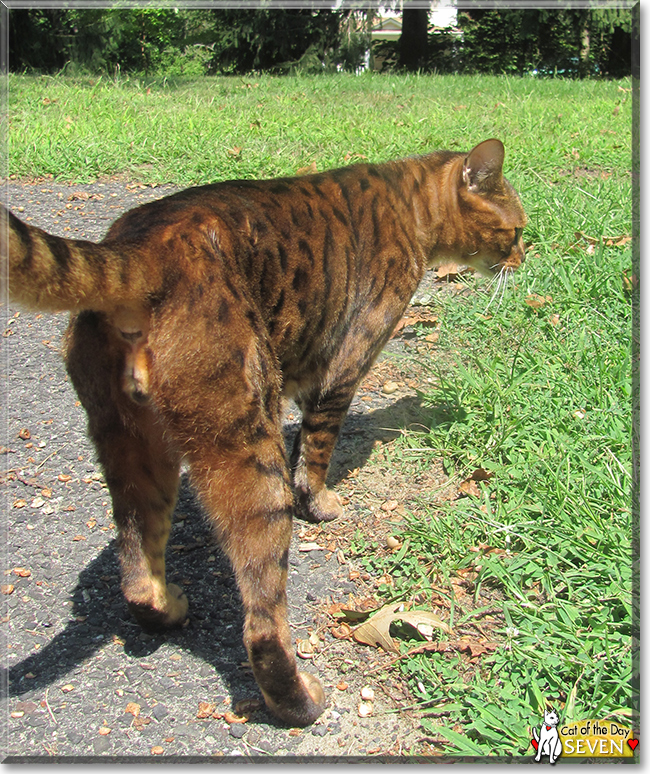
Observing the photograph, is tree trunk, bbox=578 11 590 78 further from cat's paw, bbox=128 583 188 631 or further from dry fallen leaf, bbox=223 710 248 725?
dry fallen leaf, bbox=223 710 248 725

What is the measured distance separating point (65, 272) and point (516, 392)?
285 centimetres

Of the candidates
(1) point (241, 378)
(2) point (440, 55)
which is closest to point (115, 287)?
(1) point (241, 378)

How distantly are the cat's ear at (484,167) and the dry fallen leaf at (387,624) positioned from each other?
2.55 meters

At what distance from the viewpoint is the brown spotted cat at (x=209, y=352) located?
2443 mm

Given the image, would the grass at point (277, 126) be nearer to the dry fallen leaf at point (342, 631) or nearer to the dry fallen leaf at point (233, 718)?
the dry fallen leaf at point (342, 631)

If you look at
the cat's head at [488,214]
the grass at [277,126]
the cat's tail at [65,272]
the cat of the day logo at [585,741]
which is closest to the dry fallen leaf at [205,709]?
the cat of the day logo at [585,741]

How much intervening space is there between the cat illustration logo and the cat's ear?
2974 millimetres

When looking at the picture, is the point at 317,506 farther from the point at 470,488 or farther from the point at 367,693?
the point at 367,693

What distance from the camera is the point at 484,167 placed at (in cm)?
430

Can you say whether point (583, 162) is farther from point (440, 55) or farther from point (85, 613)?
point (440, 55)

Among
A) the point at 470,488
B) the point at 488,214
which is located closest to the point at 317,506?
the point at 470,488

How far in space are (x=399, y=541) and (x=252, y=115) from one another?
7896 millimetres

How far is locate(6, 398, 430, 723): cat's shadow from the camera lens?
3.02m

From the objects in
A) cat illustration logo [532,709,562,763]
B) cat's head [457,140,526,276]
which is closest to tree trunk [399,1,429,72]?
cat's head [457,140,526,276]
